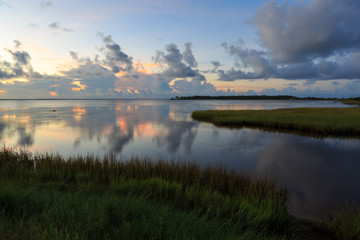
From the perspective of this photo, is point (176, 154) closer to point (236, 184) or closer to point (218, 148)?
point (218, 148)

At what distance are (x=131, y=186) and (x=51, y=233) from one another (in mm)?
4039

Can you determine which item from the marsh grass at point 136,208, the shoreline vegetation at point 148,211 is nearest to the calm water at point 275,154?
the shoreline vegetation at point 148,211

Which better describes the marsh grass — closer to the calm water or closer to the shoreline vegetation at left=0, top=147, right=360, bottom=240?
the shoreline vegetation at left=0, top=147, right=360, bottom=240

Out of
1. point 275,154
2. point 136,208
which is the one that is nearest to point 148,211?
point 136,208

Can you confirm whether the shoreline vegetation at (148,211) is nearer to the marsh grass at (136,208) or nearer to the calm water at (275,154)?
the marsh grass at (136,208)

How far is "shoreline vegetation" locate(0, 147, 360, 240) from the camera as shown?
→ 15.6ft

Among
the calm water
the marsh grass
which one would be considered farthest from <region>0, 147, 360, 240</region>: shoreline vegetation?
the calm water

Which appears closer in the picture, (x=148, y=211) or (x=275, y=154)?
(x=148, y=211)

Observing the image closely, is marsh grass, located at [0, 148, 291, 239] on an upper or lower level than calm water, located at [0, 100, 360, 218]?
upper

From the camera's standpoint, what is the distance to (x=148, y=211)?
587 cm

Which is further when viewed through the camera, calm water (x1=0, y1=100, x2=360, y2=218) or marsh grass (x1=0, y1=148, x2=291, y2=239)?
calm water (x1=0, y1=100, x2=360, y2=218)

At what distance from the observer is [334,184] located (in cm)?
A: 1246

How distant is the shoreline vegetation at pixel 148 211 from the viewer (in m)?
4.77

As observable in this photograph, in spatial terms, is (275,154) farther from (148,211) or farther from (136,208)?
(136,208)
